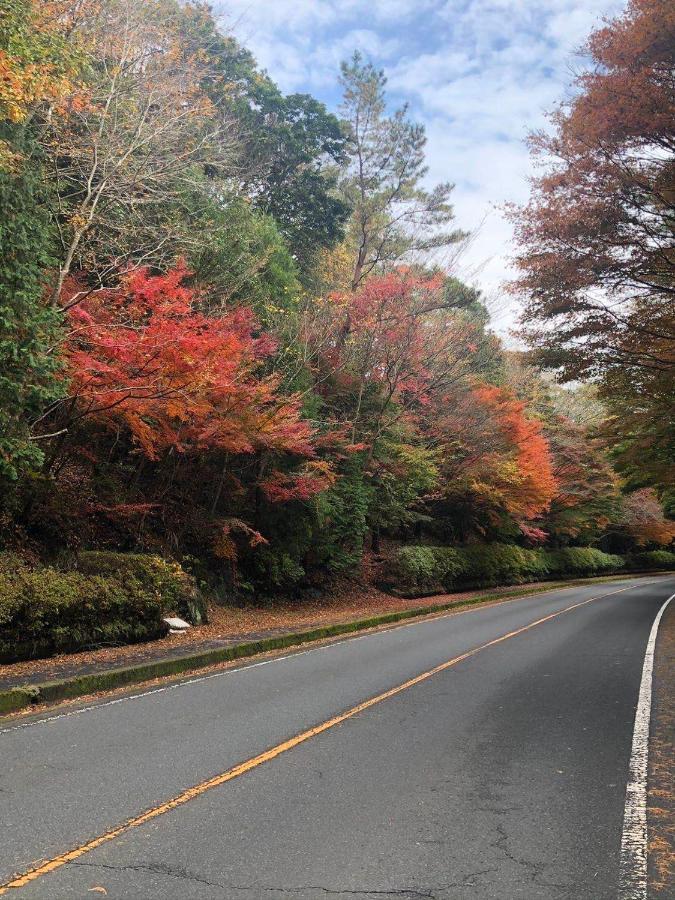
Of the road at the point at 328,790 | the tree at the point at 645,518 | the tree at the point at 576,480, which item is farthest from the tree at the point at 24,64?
the tree at the point at 645,518

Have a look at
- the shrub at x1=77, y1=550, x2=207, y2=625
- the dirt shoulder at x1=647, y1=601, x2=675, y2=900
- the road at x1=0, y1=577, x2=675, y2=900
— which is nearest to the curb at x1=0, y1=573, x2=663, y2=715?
the road at x1=0, y1=577, x2=675, y2=900

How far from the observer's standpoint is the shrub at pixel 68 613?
899cm

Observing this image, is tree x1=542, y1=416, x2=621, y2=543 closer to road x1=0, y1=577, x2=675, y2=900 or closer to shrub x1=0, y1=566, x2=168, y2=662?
shrub x1=0, y1=566, x2=168, y2=662

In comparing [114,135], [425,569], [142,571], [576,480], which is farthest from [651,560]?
[114,135]

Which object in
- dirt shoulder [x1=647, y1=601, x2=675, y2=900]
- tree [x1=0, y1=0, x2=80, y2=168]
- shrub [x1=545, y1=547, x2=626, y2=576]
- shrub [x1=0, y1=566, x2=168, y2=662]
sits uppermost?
tree [x1=0, y1=0, x2=80, y2=168]

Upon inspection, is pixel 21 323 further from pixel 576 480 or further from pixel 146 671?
pixel 576 480

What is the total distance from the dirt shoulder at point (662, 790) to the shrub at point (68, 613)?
7416 mm

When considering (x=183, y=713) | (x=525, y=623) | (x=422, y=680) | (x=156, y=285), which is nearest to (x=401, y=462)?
(x=525, y=623)

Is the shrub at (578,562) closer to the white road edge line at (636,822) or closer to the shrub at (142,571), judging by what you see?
the shrub at (142,571)

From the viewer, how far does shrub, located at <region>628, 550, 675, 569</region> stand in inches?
2414

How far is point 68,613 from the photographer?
10.0 metres

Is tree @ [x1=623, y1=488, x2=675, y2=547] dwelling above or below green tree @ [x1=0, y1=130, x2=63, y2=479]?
below

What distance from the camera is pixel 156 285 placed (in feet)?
40.9

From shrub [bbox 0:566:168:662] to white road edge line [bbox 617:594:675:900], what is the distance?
7.27m
